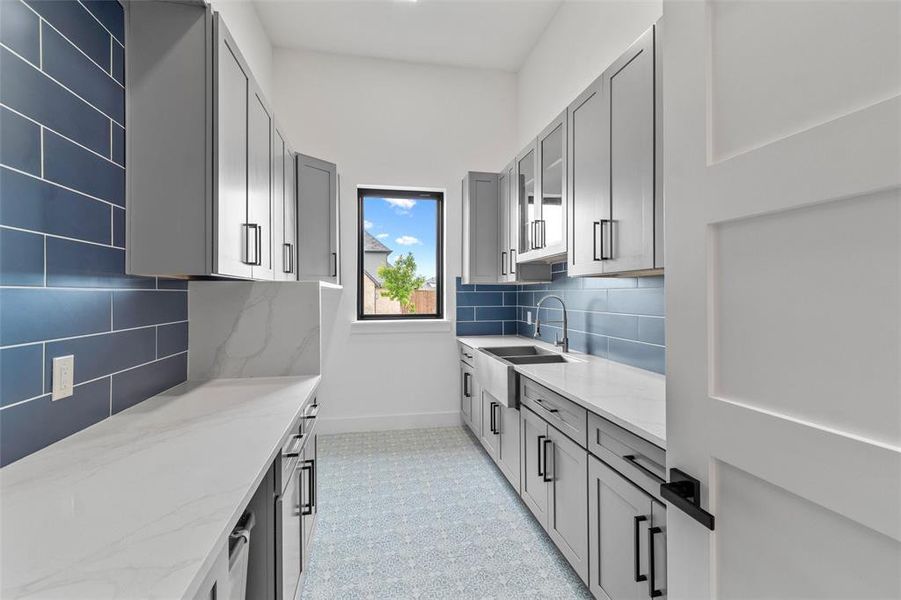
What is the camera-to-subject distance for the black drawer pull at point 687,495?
73cm

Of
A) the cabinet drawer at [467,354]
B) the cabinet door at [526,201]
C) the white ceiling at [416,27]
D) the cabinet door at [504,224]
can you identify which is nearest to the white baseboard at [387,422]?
the cabinet drawer at [467,354]

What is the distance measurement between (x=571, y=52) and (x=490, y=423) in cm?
268

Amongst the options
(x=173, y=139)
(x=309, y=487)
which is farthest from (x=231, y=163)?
(x=309, y=487)

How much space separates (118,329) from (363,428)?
2.49 metres

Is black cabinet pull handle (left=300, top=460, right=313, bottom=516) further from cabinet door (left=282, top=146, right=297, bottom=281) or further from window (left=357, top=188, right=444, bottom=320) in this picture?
window (left=357, top=188, right=444, bottom=320)

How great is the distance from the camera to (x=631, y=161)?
1.65 meters

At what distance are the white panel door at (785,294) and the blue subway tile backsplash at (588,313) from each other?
1.18 m

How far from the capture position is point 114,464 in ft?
3.33

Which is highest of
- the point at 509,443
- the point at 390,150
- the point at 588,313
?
the point at 390,150

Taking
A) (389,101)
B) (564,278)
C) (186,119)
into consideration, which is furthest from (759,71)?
(389,101)

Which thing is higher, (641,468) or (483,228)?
(483,228)

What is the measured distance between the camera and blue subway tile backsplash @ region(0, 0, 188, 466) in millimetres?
989

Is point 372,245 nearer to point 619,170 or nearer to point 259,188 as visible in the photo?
point 259,188

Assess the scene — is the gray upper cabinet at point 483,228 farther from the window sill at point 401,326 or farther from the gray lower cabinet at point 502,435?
the gray lower cabinet at point 502,435
